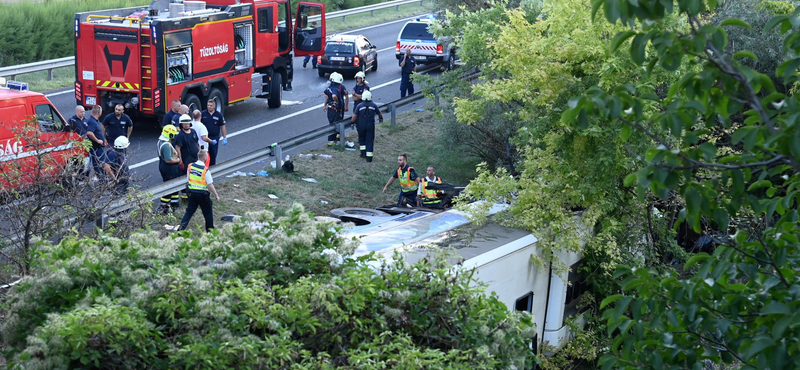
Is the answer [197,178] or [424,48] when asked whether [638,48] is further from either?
[424,48]

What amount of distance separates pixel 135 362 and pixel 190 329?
0.34m

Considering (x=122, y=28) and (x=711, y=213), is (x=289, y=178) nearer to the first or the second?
(x=122, y=28)

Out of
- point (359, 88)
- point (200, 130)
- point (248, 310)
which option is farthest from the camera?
point (359, 88)

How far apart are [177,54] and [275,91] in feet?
15.5

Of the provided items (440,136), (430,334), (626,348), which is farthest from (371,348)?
(440,136)

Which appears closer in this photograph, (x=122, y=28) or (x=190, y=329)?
(x=190, y=329)

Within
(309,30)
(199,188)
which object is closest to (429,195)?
(199,188)

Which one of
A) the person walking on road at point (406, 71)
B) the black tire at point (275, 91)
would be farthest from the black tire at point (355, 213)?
the person walking on road at point (406, 71)

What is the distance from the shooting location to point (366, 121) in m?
17.6

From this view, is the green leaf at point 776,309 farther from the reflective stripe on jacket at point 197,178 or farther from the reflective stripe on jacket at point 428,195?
the reflective stripe on jacket at point 428,195

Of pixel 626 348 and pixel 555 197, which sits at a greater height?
pixel 626 348

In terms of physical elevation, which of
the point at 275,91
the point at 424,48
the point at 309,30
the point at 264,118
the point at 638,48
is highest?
the point at 638,48

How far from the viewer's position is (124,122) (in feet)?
50.4

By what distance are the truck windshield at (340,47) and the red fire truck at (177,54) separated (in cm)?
502
